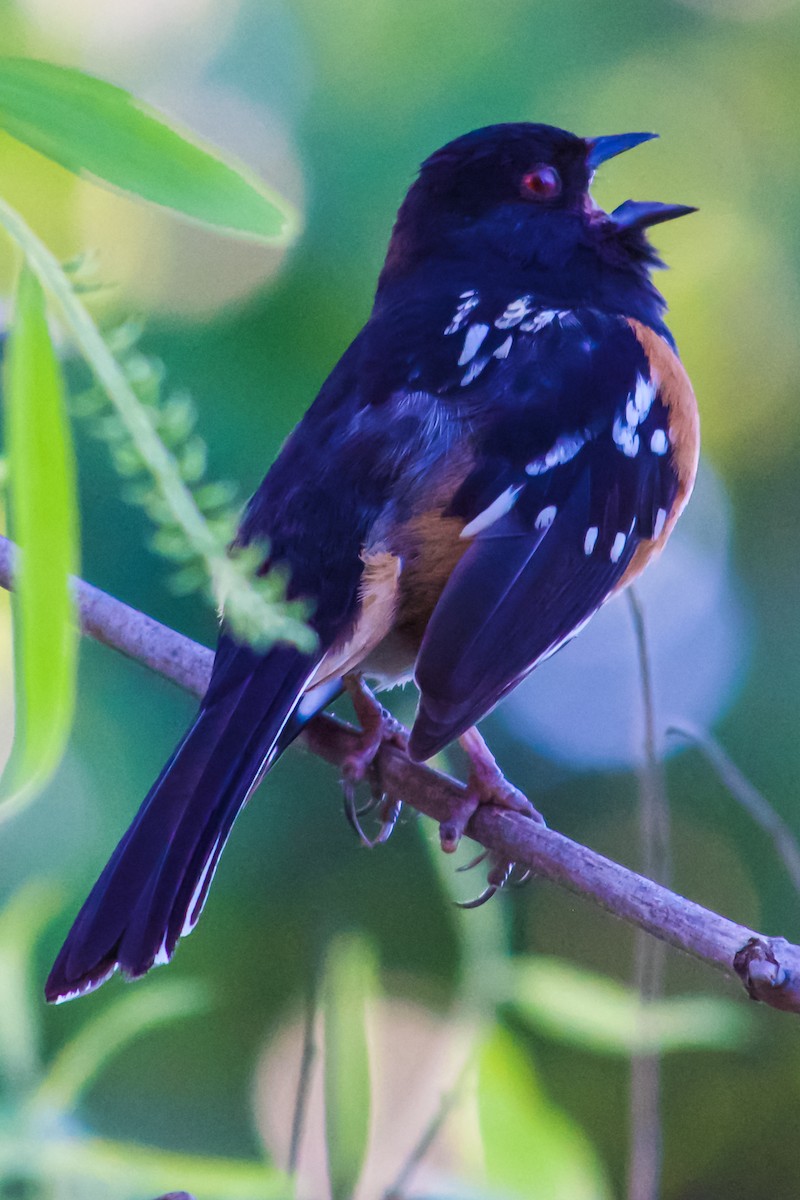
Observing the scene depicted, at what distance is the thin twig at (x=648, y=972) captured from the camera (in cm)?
90

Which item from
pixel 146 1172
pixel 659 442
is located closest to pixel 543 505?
pixel 659 442

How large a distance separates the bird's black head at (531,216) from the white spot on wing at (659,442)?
0.51 feet

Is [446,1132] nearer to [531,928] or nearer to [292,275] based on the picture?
[531,928]

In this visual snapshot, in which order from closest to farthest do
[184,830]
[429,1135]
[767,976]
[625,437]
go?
[767,976] < [184,830] < [429,1135] < [625,437]

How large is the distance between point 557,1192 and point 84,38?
38.1 inches

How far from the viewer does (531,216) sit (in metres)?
1.15

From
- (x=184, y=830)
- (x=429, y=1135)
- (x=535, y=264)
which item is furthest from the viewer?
(x=535, y=264)

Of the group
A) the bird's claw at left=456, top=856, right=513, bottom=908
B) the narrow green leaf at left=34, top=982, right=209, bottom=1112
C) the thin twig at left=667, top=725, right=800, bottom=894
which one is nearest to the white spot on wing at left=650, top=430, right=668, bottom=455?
the thin twig at left=667, top=725, right=800, bottom=894

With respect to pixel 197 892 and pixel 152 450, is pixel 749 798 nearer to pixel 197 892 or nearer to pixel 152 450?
pixel 197 892

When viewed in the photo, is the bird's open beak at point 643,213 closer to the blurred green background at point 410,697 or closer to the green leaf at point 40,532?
the blurred green background at point 410,697

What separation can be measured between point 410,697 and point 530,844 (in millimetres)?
328

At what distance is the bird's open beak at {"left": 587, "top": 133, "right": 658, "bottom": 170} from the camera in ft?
3.76

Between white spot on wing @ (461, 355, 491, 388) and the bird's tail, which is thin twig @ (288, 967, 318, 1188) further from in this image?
white spot on wing @ (461, 355, 491, 388)

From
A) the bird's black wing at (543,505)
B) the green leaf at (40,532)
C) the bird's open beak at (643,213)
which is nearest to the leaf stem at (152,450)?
the green leaf at (40,532)
